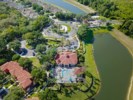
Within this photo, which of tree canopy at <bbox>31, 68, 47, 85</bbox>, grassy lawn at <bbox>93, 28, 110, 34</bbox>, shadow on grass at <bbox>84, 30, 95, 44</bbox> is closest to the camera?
tree canopy at <bbox>31, 68, 47, 85</bbox>

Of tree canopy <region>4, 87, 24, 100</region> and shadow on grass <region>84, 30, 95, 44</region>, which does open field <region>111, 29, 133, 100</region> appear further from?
tree canopy <region>4, 87, 24, 100</region>

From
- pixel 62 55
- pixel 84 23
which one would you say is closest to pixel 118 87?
pixel 62 55

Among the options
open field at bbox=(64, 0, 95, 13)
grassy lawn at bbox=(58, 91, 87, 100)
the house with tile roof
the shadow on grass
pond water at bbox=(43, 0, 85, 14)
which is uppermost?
the house with tile roof

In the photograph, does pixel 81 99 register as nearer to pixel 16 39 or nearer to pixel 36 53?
pixel 36 53

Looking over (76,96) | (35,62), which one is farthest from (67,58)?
(76,96)

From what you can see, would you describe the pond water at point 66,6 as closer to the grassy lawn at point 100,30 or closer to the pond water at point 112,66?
the grassy lawn at point 100,30

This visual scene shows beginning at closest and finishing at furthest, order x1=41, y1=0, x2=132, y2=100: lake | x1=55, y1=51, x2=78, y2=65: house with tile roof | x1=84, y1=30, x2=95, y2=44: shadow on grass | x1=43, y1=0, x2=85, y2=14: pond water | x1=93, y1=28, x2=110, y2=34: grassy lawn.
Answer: x1=41, y1=0, x2=132, y2=100: lake → x1=55, y1=51, x2=78, y2=65: house with tile roof → x1=84, y1=30, x2=95, y2=44: shadow on grass → x1=93, y1=28, x2=110, y2=34: grassy lawn → x1=43, y1=0, x2=85, y2=14: pond water

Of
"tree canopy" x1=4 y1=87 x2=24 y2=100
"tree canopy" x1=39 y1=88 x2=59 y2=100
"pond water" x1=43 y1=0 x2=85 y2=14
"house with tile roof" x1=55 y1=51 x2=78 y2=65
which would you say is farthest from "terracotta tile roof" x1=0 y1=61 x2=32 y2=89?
"pond water" x1=43 y1=0 x2=85 y2=14
